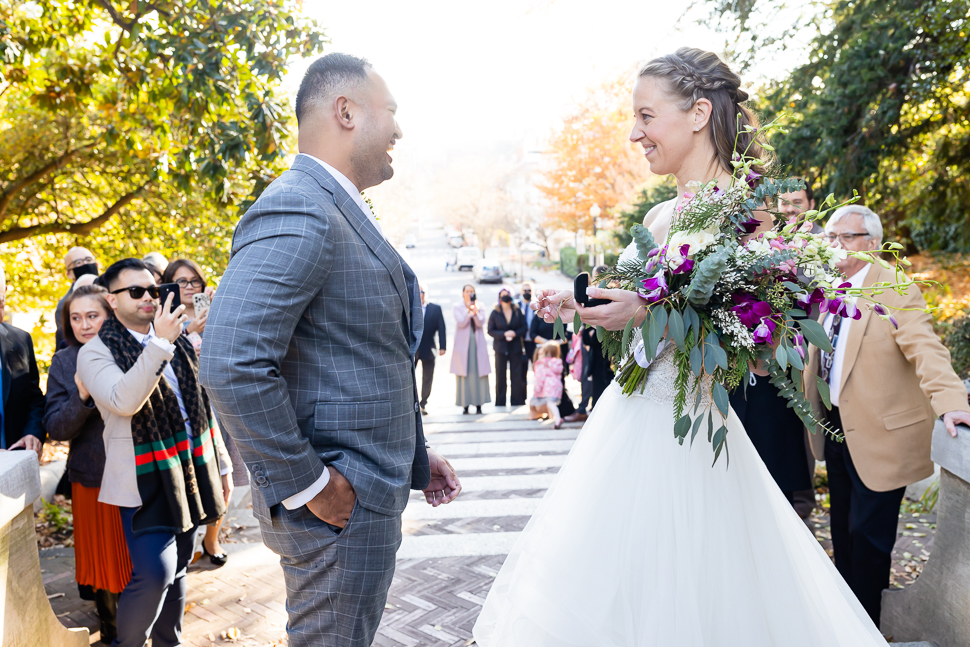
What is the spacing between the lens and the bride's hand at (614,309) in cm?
212

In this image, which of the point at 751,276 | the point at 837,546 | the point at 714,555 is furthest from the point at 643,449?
the point at 837,546

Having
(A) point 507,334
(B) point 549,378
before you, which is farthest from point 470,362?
(B) point 549,378

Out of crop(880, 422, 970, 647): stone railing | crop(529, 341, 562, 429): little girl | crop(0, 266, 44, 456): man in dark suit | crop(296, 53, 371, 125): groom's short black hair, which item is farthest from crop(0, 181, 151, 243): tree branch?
crop(880, 422, 970, 647): stone railing

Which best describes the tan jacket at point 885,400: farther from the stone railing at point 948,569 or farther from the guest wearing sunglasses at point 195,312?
the guest wearing sunglasses at point 195,312

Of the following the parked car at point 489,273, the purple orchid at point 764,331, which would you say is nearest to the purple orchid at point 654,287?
the purple orchid at point 764,331

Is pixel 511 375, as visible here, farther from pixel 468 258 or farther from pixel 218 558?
pixel 468 258

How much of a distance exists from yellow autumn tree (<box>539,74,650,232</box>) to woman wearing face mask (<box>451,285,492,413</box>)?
15934mm

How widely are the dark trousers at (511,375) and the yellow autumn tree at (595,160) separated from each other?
15828 mm

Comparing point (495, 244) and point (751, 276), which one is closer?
point (751, 276)

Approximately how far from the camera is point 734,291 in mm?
2141

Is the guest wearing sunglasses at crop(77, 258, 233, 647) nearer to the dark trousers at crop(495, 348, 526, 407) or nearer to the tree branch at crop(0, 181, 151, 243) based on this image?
the tree branch at crop(0, 181, 151, 243)

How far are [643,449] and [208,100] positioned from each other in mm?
4588

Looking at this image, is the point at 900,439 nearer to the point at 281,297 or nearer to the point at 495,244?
the point at 281,297

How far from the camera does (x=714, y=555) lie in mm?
2201
